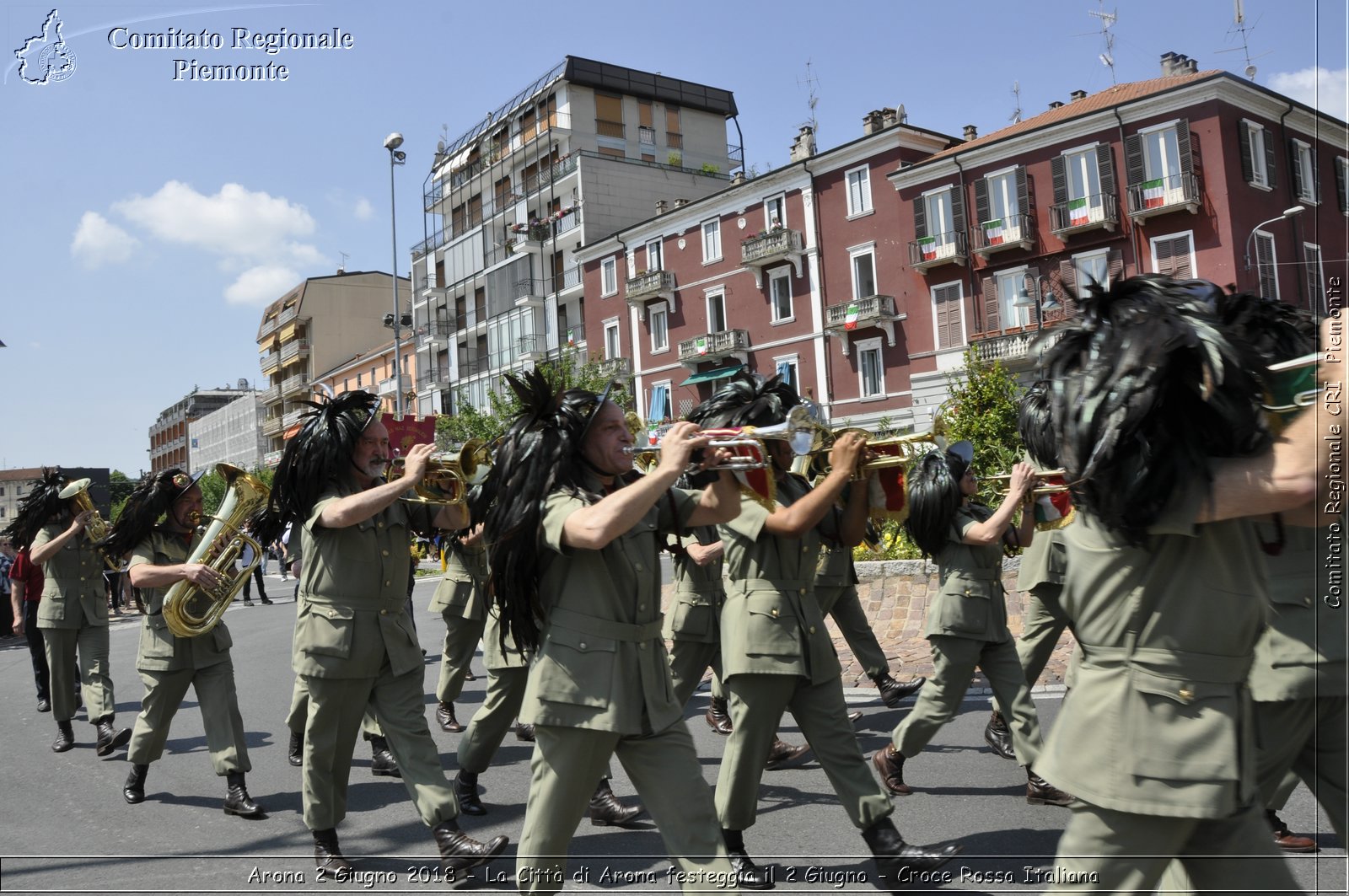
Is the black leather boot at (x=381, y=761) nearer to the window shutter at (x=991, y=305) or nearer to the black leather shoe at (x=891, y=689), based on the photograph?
the black leather shoe at (x=891, y=689)

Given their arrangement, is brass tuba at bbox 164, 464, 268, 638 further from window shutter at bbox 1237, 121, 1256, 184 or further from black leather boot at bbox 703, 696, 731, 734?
window shutter at bbox 1237, 121, 1256, 184

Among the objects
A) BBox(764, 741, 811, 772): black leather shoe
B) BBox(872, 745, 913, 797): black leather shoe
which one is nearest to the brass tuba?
BBox(764, 741, 811, 772): black leather shoe

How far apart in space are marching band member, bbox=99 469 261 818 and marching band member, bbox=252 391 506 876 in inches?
53.9

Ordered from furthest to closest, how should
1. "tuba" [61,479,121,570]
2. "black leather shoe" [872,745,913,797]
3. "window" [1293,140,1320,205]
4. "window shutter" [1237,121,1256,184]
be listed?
"window" [1293,140,1320,205], "window shutter" [1237,121,1256,184], "tuba" [61,479,121,570], "black leather shoe" [872,745,913,797]

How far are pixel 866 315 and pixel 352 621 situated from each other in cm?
3156

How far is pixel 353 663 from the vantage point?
4957 mm

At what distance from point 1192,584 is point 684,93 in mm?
52720

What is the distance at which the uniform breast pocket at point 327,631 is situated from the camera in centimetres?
494

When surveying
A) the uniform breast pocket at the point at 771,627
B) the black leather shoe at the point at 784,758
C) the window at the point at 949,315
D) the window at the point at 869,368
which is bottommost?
the black leather shoe at the point at 784,758

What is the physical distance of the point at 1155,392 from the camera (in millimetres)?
2578

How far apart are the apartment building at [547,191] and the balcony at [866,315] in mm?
12106

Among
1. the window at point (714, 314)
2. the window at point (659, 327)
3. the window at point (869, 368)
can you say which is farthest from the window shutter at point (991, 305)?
the window at point (659, 327)

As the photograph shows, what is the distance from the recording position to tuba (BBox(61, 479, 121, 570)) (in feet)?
26.8

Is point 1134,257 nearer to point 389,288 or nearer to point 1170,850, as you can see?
point 1170,850
